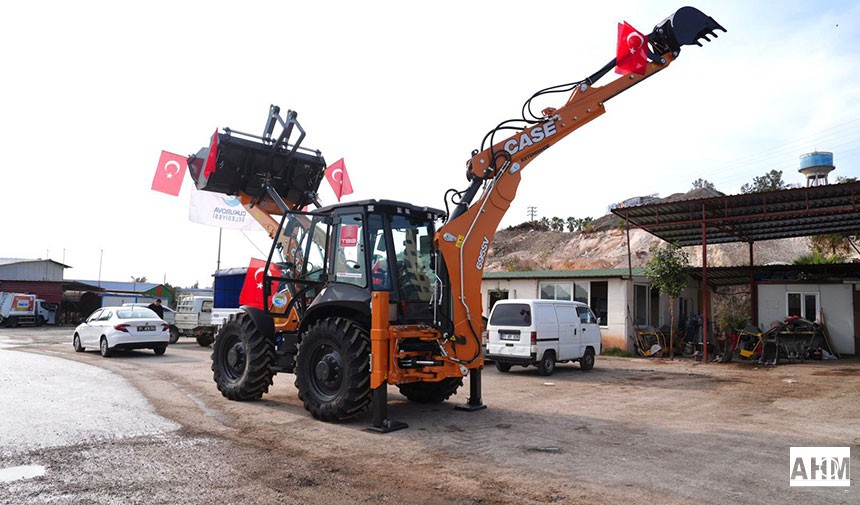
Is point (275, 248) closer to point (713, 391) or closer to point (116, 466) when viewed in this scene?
point (116, 466)

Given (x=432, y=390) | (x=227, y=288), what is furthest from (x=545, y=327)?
(x=227, y=288)

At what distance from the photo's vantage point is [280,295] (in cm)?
966

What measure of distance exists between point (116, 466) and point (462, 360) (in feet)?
14.5

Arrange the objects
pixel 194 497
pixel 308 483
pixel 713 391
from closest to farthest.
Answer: pixel 194 497 → pixel 308 483 → pixel 713 391

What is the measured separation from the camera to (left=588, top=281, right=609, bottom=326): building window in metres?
21.3

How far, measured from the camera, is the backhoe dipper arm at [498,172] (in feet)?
28.0

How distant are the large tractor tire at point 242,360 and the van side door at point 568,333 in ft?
26.5

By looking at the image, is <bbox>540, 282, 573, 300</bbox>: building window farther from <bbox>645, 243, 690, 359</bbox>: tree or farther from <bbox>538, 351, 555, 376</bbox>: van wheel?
<bbox>538, 351, 555, 376</bbox>: van wheel

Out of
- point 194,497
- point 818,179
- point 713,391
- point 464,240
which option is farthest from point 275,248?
point 818,179

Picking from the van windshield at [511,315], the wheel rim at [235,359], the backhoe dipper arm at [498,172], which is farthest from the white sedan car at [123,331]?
the backhoe dipper arm at [498,172]

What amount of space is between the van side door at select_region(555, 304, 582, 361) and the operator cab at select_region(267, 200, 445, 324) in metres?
7.31


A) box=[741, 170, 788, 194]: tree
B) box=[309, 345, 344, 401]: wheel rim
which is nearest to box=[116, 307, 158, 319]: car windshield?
box=[309, 345, 344, 401]: wheel rim

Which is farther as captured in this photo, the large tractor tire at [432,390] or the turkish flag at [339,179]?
the turkish flag at [339,179]

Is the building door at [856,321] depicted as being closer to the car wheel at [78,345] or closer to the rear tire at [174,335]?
the rear tire at [174,335]
